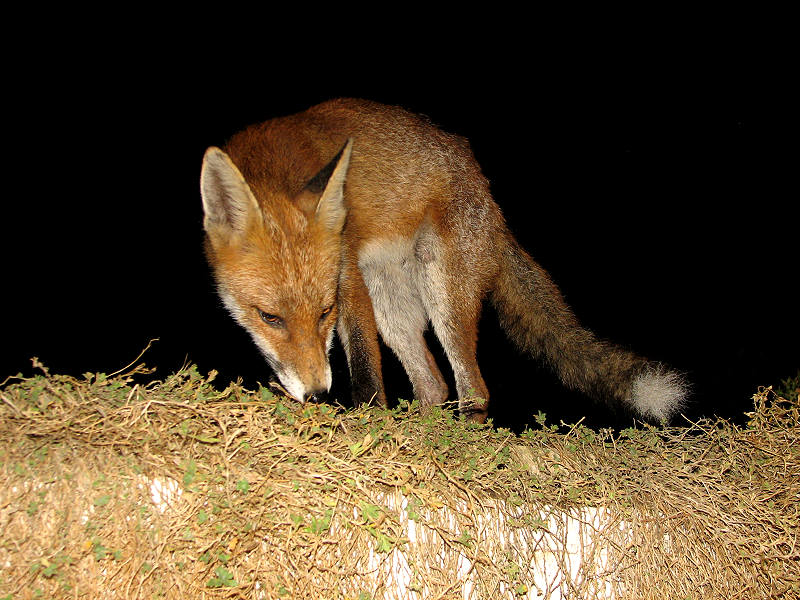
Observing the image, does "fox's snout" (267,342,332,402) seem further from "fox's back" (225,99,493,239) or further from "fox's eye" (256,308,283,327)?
"fox's back" (225,99,493,239)

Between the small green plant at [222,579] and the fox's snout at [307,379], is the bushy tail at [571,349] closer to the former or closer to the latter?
the fox's snout at [307,379]

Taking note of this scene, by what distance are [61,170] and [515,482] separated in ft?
11.2

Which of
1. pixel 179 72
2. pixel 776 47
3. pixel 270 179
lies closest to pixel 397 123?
pixel 270 179

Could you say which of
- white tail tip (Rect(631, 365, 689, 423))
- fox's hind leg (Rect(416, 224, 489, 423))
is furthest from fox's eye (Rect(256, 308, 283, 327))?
white tail tip (Rect(631, 365, 689, 423))

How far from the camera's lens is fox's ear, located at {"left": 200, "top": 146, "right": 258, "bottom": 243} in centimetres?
205

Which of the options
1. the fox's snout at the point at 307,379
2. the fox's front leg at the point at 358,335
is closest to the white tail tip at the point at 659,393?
the fox's front leg at the point at 358,335

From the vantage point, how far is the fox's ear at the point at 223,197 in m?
2.05

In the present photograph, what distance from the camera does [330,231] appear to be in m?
2.45

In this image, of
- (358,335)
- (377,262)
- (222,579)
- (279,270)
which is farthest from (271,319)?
(222,579)

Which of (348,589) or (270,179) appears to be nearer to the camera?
(348,589)

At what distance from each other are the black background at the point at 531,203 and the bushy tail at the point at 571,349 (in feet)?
1.88

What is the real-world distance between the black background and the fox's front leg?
115 centimetres

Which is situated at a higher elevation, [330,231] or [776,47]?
[776,47]

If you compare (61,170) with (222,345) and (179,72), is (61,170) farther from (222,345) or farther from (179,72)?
(222,345)
